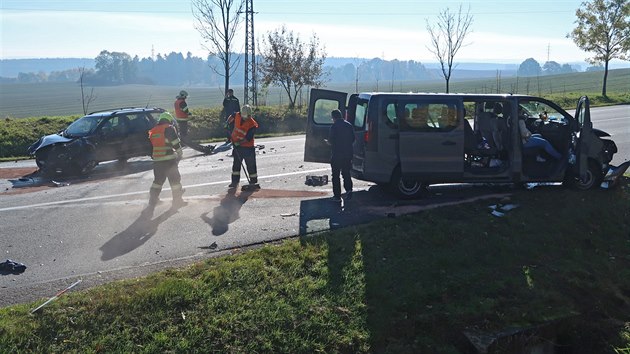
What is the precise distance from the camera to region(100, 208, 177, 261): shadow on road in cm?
767

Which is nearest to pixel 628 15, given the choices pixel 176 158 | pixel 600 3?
pixel 600 3

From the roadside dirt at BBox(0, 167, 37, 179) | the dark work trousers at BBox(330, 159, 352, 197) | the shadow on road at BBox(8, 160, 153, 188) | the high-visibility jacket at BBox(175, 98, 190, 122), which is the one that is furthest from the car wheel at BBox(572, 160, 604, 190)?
the roadside dirt at BBox(0, 167, 37, 179)

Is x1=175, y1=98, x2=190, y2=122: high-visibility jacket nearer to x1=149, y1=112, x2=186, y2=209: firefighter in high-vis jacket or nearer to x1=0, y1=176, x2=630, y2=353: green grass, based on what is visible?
x1=149, y1=112, x2=186, y2=209: firefighter in high-vis jacket

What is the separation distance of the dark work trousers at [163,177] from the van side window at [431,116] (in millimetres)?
4322

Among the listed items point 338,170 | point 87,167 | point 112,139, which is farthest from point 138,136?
point 338,170

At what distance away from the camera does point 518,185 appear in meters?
11.2

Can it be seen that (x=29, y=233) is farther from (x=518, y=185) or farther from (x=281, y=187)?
(x=518, y=185)

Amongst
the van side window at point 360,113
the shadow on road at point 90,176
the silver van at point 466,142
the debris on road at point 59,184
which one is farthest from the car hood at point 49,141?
the van side window at point 360,113

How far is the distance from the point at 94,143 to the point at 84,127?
74cm

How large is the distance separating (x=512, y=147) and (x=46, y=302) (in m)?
8.07

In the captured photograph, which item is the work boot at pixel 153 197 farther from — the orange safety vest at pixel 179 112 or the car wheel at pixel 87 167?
the orange safety vest at pixel 179 112

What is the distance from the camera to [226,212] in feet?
31.8

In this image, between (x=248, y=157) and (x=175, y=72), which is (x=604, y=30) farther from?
(x=175, y=72)

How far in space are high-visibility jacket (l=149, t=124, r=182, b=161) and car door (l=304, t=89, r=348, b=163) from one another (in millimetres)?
2772
